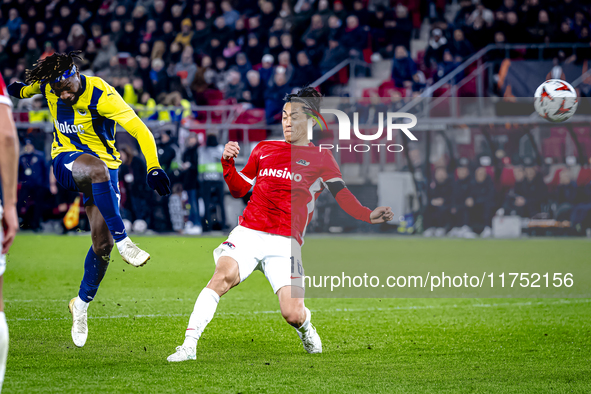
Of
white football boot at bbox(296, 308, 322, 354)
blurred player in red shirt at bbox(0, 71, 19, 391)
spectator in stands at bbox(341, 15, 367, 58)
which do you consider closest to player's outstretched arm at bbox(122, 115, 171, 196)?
white football boot at bbox(296, 308, 322, 354)

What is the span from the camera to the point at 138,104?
15.6 metres

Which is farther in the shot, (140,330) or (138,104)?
(138,104)

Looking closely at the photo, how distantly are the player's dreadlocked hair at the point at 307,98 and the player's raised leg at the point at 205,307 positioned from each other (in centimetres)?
120

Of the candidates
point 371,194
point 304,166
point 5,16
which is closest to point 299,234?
point 304,166

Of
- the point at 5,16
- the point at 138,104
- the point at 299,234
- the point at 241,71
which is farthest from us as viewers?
the point at 5,16

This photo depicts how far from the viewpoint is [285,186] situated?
532 centimetres

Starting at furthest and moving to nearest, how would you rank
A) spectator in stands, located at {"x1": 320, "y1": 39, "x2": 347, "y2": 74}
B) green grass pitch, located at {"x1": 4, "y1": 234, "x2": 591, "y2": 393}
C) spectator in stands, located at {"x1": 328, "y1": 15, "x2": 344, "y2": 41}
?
spectator in stands, located at {"x1": 328, "y1": 15, "x2": 344, "y2": 41} < spectator in stands, located at {"x1": 320, "y1": 39, "x2": 347, "y2": 74} < green grass pitch, located at {"x1": 4, "y1": 234, "x2": 591, "y2": 393}

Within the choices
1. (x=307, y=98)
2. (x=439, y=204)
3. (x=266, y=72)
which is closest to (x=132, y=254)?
(x=307, y=98)

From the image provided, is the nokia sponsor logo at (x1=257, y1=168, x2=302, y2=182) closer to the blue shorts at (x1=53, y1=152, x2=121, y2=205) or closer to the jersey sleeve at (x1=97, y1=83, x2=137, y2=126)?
the jersey sleeve at (x1=97, y1=83, x2=137, y2=126)

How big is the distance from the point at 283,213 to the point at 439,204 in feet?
30.0

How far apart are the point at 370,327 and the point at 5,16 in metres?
17.8

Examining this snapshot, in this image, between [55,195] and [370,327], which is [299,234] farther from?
[55,195]

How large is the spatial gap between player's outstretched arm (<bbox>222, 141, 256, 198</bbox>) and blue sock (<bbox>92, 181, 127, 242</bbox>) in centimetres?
92

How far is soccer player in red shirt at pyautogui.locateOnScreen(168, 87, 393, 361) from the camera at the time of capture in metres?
5.00
